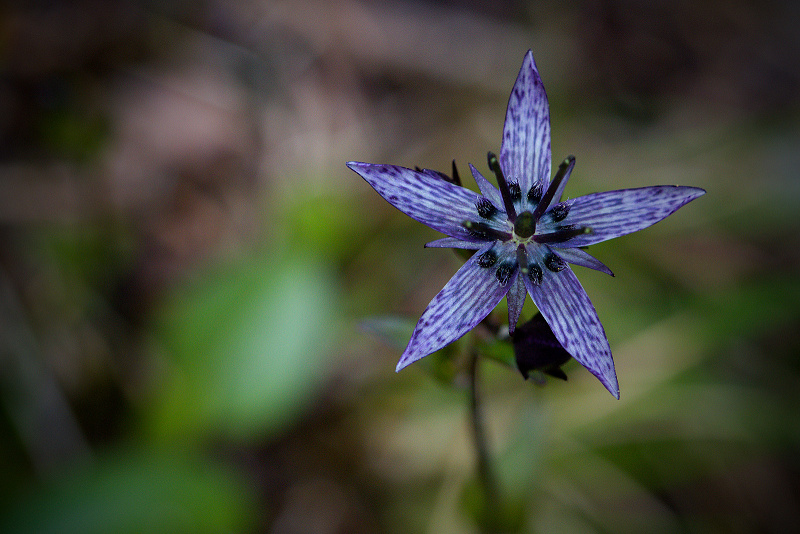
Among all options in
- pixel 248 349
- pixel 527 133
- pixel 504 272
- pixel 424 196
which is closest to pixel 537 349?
pixel 504 272

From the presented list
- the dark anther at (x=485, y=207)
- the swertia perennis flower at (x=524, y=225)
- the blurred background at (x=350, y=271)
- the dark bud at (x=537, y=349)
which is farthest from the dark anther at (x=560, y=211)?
the blurred background at (x=350, y=271)

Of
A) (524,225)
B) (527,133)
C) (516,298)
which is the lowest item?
(516,298)

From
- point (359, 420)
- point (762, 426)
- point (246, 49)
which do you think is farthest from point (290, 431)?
point (246, 49)

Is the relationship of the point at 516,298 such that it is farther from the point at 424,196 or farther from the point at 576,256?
the point at 424,196

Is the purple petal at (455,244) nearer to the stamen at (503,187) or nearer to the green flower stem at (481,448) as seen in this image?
the stamen at (503,187)

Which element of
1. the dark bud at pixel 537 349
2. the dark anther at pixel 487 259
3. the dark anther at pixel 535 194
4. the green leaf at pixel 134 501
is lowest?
the green leaf at pixel 134 501

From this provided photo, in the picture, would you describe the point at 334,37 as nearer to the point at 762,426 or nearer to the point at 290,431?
the point at 290,431

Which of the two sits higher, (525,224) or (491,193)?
(491,193)

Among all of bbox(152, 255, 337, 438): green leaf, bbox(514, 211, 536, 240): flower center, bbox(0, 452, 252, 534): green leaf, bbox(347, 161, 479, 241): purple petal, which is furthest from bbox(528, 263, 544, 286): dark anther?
bbox(0, 452, 252, 534): green leaf
